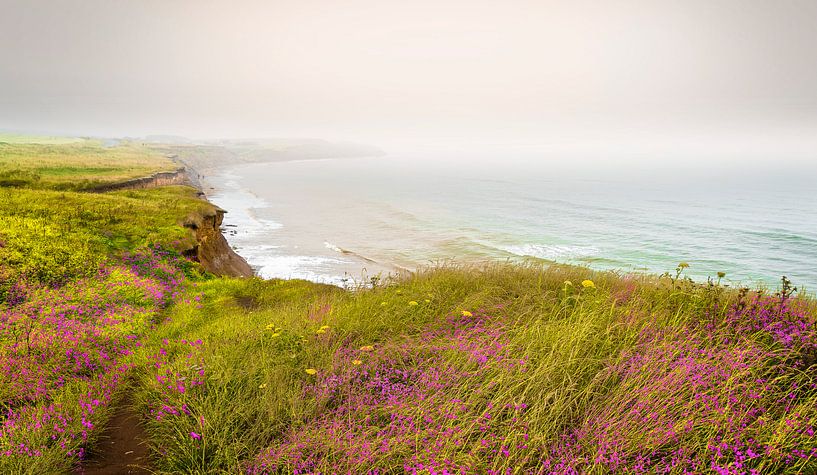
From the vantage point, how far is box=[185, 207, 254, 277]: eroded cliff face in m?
19.6

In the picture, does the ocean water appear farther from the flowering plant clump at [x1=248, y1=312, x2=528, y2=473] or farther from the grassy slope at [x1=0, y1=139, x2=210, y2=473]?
the flowering plant clump at [x1=248, y1=312, x2=528, y2=473]

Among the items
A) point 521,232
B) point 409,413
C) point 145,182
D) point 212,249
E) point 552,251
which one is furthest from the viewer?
point 521,232

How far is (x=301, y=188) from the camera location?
9194cm

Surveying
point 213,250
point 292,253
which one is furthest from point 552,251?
point 213,250

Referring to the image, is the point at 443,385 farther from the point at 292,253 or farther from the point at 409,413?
the point at 292,253

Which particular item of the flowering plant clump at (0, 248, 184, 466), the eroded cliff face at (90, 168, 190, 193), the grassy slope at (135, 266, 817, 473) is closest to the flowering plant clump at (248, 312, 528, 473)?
the grassy slope at (135, 266, 817, 473)

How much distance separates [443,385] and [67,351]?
6238 mm

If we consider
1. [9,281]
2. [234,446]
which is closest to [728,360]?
[234,446]

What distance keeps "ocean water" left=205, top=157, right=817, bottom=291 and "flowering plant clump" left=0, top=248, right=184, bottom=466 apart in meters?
7.62

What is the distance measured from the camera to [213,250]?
22125 millimetres

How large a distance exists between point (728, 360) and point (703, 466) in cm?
171

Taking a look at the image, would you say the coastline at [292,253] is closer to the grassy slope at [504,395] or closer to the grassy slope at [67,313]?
the grassy slope at [67,313]

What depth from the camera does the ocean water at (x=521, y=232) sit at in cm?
3334

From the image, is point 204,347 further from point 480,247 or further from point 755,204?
point 755,204
